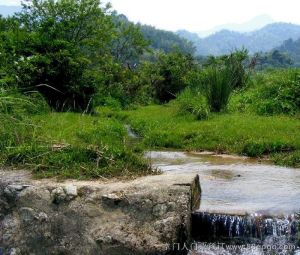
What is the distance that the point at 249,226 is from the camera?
6188 mm

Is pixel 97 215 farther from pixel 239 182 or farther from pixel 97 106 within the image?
pixel 97 106

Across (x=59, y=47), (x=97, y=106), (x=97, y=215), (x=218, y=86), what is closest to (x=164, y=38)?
(x=97, y=106)

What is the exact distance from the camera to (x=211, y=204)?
676 centimetres

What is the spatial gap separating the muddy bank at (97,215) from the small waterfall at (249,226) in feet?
1.10

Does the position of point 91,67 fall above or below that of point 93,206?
above

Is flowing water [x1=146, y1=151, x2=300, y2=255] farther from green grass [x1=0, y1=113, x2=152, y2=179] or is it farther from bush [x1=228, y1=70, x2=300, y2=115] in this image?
bush [x1=228, y1=70, x2=300, y2=115]

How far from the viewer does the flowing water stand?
20.3ft

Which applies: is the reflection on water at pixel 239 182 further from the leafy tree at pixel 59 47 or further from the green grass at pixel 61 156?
the leafy tree at pixel 59 47

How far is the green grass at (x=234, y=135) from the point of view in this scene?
1039 centimetres

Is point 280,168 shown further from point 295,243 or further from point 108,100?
point 108,100

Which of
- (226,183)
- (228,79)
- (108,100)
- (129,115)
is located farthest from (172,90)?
(226,183)

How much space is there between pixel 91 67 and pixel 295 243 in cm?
1356

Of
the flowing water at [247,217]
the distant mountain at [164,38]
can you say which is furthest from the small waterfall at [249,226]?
the distant mountain at [164,38]

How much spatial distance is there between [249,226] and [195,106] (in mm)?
8537
